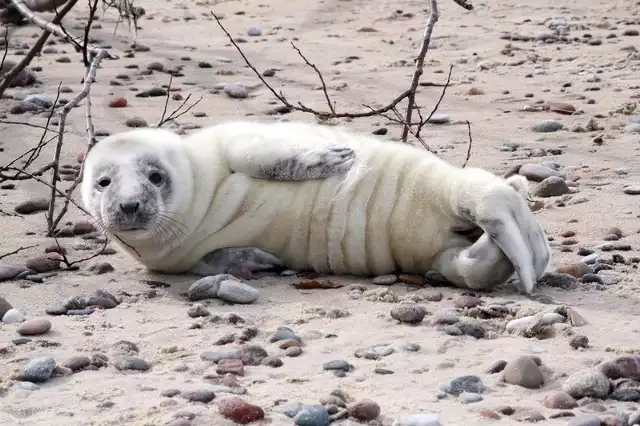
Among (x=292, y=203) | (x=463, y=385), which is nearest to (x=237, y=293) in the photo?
(x=292, y=203)

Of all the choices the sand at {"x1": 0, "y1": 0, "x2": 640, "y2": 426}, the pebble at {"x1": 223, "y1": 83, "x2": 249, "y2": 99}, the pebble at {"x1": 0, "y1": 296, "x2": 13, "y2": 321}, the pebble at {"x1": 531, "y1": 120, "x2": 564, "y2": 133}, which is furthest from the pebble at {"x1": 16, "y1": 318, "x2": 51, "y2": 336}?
the pebble at {"x1": 223, "y1": 83, "x2": 249, "y2": 99}

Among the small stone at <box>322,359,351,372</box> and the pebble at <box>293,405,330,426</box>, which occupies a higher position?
the pebble at <box>293,405,330,426</box>

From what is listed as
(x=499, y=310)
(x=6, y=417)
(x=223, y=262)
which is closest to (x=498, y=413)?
(x=499, y=310)

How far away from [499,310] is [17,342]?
1.53 meters

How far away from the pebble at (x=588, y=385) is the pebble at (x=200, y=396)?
915mm

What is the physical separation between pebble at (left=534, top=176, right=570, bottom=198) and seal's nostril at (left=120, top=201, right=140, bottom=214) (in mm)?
1963

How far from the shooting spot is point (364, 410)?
289 centimetres

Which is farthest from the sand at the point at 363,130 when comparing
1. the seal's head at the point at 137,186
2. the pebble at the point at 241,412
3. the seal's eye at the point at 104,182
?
the seal's eye at the point at 104,182

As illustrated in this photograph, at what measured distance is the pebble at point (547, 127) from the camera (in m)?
6.73

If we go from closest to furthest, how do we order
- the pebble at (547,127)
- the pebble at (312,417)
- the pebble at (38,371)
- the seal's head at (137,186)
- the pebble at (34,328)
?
the pebble at (312,417) → the pebble at (38,371) → the pebble at (34,328) → the seal's head at (137,186) → the pebble at (547,127)

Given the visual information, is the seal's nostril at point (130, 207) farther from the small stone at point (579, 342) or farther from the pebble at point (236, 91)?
the pebble at point (236, 91)

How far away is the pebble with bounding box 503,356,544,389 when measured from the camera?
10.1 feet

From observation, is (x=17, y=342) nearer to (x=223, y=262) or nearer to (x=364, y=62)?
(x=223, y=262)

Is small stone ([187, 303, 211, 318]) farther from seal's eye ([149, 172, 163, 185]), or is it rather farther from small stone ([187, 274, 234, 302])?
seal's eye ([149, 172, 163, 185])
